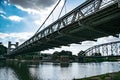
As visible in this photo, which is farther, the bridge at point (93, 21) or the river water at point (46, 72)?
the river water at point (46, 72)

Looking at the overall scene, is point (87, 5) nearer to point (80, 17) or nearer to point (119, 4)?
point (80, 17)

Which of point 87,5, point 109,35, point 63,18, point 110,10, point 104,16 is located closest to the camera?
point 110,10

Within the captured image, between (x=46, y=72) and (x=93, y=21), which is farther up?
(x=93, y=21)

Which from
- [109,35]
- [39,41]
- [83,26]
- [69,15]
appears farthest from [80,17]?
[39,41]

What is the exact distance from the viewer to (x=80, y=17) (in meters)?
26.8

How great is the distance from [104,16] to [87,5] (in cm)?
329

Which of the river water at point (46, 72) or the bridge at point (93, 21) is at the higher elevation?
the bridge at point (93, 21)

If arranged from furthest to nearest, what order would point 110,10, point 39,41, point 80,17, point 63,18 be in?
point 39,41
point 63,18
point 80,17
point 110,10

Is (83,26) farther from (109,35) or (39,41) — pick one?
(39,41)

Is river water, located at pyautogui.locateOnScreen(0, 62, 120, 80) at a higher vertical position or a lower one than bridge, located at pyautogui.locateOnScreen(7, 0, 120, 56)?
lower

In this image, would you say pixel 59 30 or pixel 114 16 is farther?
pixel 59 30

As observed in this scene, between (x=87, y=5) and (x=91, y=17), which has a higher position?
(x=87, y=5)

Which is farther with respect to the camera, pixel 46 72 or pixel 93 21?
pixel 46 72

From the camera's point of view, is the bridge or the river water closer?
the bridge
